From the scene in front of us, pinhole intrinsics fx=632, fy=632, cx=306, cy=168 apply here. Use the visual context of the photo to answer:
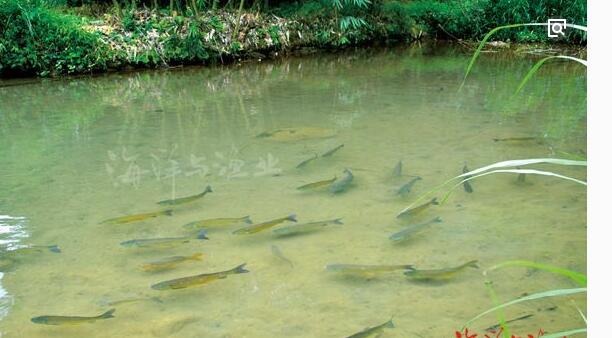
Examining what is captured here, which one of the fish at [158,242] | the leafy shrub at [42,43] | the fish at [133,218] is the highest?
the leafy shrub at [42,43]

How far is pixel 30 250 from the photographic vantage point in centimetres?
356

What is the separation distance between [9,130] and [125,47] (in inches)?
168

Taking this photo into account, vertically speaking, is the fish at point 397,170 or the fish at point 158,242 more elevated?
the fish at point 397,170

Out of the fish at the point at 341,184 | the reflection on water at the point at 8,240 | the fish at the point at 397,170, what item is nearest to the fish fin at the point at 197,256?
the reflection on water at the point at 8,240

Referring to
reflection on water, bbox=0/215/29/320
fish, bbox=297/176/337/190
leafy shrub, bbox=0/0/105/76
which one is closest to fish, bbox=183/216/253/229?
fish, bbox=297/176/337/190

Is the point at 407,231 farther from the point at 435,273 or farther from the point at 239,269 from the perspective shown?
the point at 239,269

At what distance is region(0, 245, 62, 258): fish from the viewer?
11.6ft

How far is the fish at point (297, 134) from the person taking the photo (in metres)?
6.23

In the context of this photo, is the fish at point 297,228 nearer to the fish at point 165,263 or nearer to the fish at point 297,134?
the fish at point 165,263

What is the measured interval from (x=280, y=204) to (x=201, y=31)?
25.8 ft

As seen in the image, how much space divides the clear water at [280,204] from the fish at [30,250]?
0.04 metres

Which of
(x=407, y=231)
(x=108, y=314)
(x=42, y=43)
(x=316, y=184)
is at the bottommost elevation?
(x=108, y=314)

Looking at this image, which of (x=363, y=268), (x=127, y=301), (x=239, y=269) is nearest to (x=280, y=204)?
(x=239, y=269)
